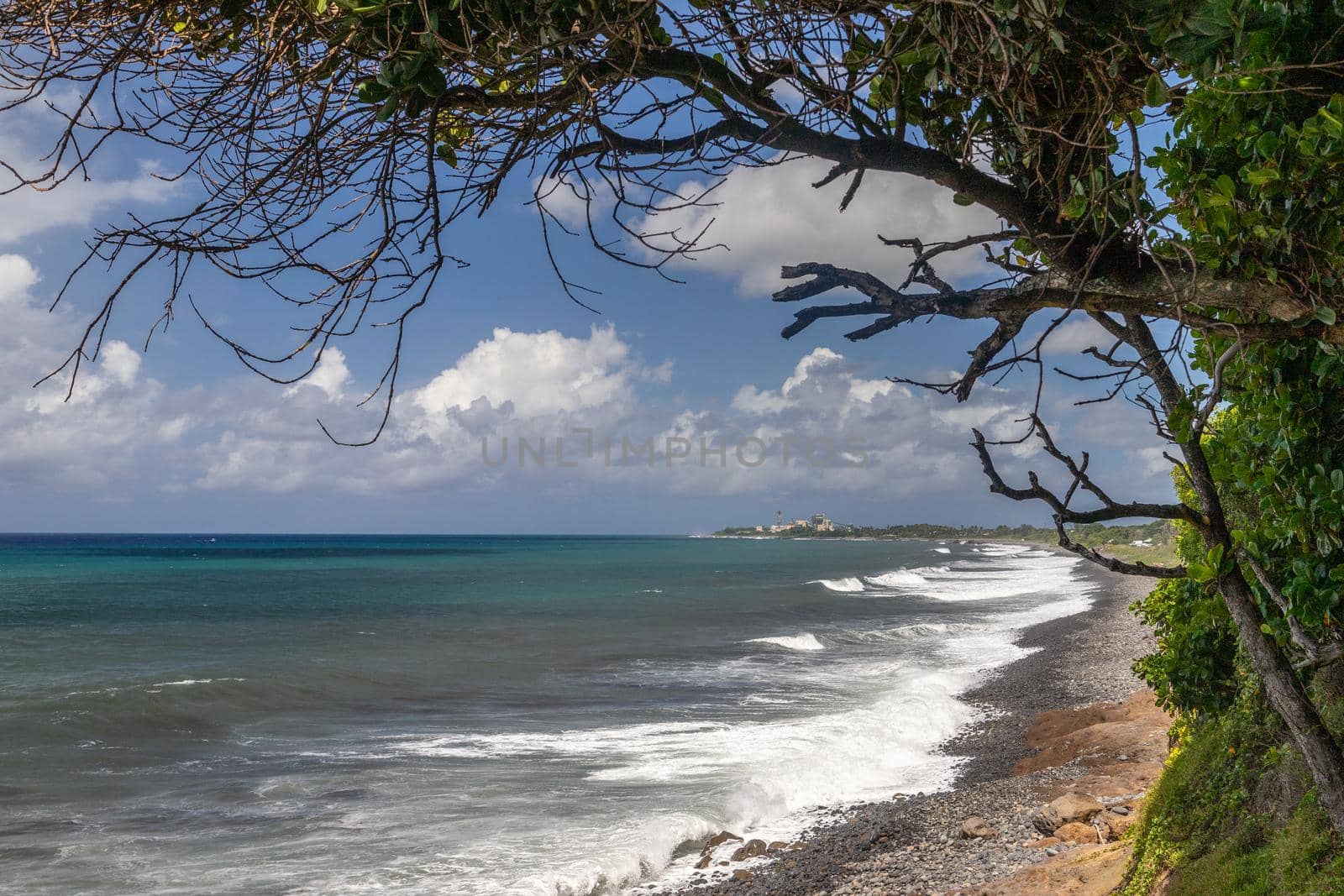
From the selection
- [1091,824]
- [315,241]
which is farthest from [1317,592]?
[1091,824]

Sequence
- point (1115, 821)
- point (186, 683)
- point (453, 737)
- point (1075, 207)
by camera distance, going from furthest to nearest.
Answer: point (186, 683) < point (453, 737) < point (1115, 821) < point (1075, 207)

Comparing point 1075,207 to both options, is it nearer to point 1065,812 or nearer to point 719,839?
point 1065,812

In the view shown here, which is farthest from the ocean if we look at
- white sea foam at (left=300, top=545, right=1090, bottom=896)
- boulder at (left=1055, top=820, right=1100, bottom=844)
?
boulder at (left=1055, top=820, right=1100, bottom=844)

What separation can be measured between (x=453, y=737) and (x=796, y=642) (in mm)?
14381

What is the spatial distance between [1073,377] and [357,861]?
8596 millimetres

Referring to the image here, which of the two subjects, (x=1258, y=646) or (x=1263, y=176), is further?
(x=1258, y=646)

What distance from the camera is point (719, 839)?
9086 mm

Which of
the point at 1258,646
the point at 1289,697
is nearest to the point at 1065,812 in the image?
the point at 1289,697

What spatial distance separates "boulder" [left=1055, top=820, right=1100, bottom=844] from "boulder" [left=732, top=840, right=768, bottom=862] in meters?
2.77

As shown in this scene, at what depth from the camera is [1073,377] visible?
2.83m

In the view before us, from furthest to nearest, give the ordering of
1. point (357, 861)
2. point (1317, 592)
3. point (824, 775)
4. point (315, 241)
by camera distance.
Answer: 1. point (824, 775)
2. point (357, 861)
3. point (1317, 592)
4. point (315, 241)

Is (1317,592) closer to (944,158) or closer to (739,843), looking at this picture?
→ (944,158)

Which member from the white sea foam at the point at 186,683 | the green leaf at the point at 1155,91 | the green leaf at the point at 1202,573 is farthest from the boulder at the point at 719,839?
the white sea foam at the point at 186,683

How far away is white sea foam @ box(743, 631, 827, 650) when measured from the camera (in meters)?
26.1
